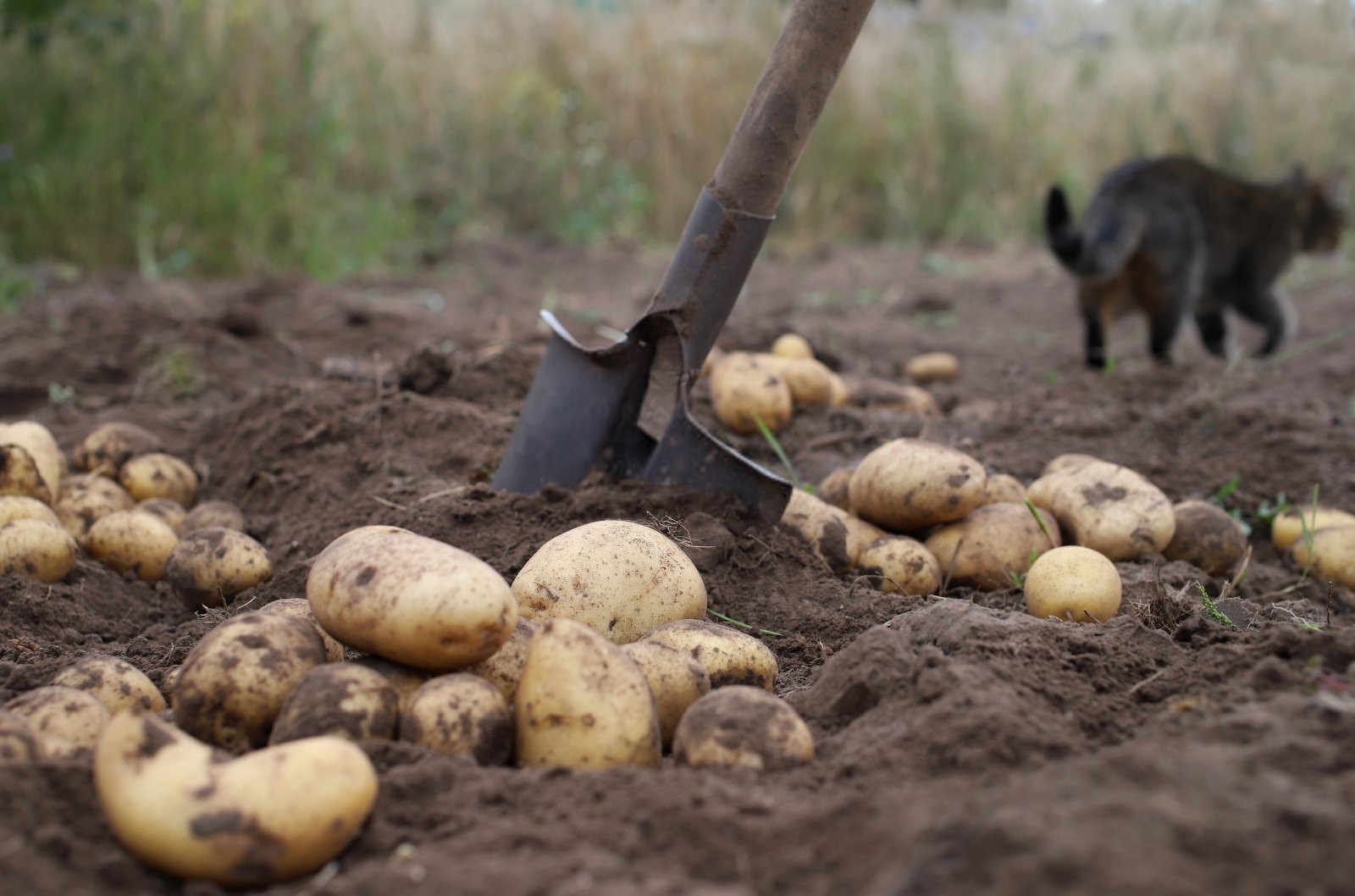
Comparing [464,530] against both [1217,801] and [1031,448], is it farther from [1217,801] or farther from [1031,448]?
[1031,448]

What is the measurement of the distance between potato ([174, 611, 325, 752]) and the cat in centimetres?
367

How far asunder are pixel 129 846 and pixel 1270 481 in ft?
9.71

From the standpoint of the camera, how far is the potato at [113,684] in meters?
1.74

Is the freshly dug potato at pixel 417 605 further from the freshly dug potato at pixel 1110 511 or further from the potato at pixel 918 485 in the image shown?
the freshly dug potato at pixel 1110 511

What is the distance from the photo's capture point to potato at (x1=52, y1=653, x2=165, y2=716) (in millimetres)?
1740

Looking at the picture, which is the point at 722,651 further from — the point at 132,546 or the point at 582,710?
the point at 132,546

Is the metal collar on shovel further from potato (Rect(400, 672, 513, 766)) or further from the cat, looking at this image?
the cat

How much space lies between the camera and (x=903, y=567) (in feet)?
7.80

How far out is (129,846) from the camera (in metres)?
1.29

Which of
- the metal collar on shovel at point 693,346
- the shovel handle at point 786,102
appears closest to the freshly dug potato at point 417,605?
the metal collar on shovel at point 693,346

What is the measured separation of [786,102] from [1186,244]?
3.40m

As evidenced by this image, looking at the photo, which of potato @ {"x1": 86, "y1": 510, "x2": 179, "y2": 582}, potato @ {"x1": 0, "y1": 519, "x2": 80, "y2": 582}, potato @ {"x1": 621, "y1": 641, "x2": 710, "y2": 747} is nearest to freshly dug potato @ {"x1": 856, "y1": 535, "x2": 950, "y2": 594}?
potato @ {"x1": 621, "y1": 641, "x2": 710, "y2": 747}

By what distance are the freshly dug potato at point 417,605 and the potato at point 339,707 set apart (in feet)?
0.23

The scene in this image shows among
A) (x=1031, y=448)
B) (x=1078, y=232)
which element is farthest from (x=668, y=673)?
(x=1078, y=232)
